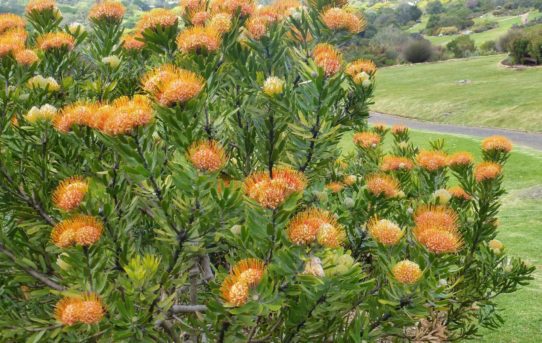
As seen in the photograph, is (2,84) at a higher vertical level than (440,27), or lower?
higher

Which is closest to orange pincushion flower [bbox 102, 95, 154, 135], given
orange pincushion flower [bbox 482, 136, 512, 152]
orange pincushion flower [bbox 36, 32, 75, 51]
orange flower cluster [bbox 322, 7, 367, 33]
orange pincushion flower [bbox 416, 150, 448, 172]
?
orange flower cluster [bbox 322, 7, 367, 33]

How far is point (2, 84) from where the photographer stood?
8.84 ft

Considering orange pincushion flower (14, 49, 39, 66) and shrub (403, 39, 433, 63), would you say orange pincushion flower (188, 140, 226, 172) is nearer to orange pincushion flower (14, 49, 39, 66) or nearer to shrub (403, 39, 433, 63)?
orange pincushion flower (14, 49, 39, 66)

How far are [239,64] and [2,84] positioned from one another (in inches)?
49.6

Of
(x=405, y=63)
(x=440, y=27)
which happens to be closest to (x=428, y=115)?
(x=405, y=63)

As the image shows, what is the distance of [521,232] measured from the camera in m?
10.1

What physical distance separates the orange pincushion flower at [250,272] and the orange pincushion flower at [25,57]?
1659 millimetres

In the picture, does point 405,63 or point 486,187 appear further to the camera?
point 405,63

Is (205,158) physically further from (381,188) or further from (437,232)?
(381,188)

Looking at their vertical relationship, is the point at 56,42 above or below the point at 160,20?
below

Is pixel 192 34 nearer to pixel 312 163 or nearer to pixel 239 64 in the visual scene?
pixel 239 64

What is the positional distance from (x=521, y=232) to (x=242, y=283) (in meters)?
9.82

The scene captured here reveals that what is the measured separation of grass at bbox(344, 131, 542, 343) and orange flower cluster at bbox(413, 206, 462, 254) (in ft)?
13.1

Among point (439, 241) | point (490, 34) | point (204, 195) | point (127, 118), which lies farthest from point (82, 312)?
point (490, 34)
